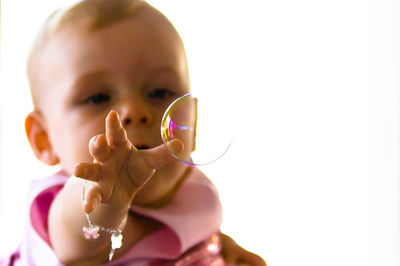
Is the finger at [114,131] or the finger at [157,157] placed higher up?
the finger at [114,131]

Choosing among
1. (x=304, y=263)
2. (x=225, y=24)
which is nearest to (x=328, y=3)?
(x=225, y=24)

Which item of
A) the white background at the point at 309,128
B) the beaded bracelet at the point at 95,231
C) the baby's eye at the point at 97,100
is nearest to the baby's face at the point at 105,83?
the baby's eye at the point at 97,100

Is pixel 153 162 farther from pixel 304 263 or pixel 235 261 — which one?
pixel 304 263

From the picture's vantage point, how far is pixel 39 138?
0.85 m

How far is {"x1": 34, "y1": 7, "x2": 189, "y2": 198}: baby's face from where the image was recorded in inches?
29.2

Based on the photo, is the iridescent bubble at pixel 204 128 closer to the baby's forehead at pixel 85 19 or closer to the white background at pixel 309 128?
the baby's forehead at pixel 85 19

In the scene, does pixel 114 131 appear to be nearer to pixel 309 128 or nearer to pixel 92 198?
pixel 92 198

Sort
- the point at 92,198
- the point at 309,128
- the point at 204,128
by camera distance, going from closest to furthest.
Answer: the point at 92,198, the point at 204,128, the point at 309,128

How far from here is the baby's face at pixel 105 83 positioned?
0.74 m

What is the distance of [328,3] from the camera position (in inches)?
46.9

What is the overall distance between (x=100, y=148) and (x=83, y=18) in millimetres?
313

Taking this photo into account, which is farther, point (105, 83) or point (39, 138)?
point (39, 138)

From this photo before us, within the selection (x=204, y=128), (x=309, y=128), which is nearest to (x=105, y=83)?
(x=204, y=128)

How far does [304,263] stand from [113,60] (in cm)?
61
